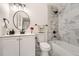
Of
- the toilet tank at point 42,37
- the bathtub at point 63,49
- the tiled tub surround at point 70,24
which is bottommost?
the bathtub at point 63,49

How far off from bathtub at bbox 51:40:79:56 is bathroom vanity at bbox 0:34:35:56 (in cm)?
37

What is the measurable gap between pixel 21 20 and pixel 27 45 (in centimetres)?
46

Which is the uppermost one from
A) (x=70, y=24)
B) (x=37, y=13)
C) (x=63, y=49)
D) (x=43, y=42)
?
(x=37, y=13)

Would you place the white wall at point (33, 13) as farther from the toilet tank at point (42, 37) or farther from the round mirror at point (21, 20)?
the toilet tank at point (42, 37)

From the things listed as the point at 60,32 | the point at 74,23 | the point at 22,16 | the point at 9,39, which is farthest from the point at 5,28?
the point at 74,23

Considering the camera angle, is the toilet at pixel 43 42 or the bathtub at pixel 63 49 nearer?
the bathtub at pixel 63 49

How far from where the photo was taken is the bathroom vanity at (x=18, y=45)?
171 centimetres

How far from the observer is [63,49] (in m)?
1.73

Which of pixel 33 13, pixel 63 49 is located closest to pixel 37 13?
pixel 33 13

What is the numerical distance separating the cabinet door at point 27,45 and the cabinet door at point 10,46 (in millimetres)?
86

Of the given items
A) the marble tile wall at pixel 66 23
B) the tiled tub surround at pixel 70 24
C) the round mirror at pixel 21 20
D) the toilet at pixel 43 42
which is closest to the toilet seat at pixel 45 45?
the toilet at pixel 43 42

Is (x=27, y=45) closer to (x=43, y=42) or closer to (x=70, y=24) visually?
(x=43, y=42)

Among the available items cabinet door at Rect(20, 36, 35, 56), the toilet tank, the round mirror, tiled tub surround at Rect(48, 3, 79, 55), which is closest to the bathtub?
tiled tub surround at Rect(48, 3, 79, 55)

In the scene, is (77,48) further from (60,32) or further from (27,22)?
(27,22)
